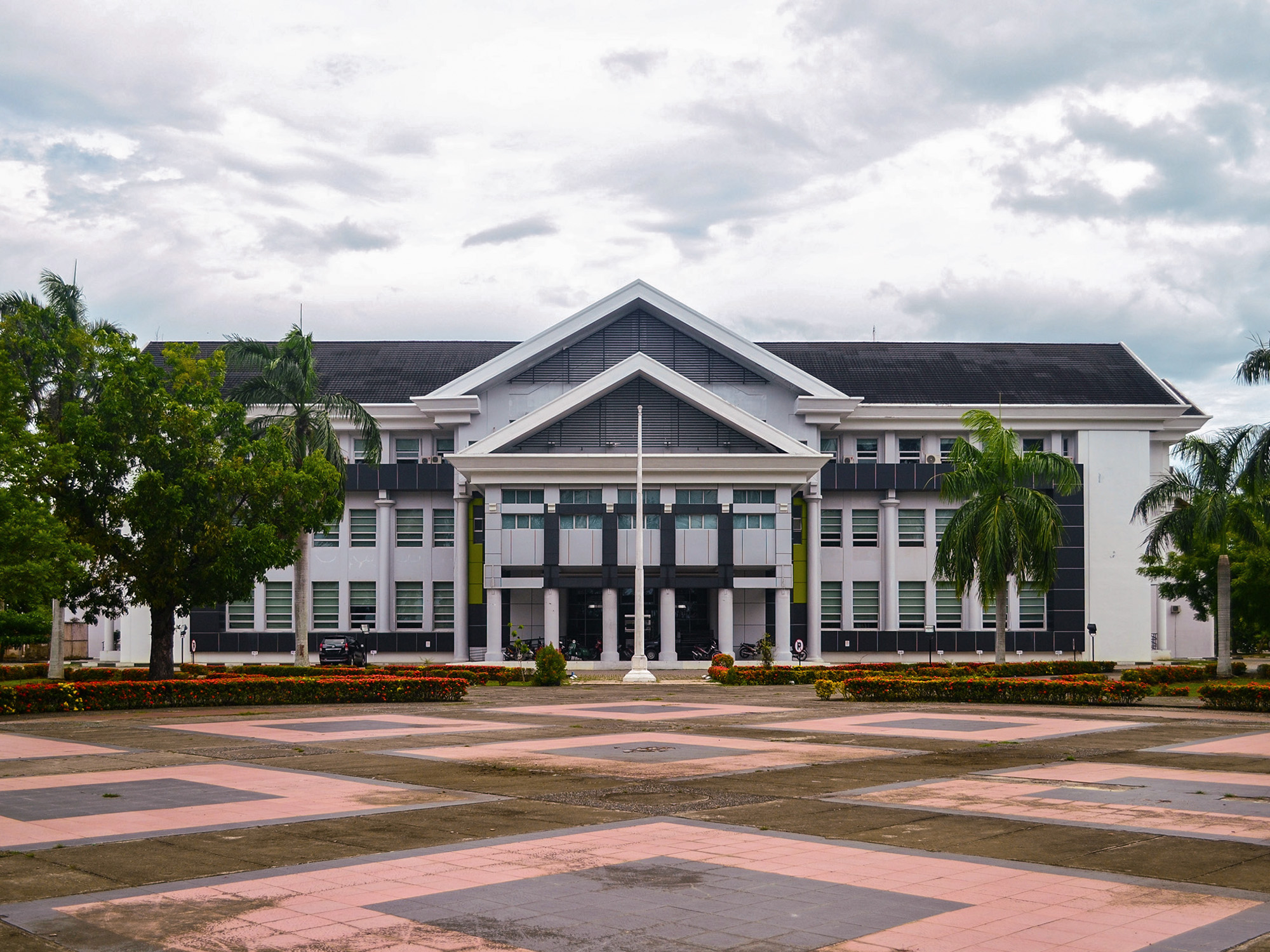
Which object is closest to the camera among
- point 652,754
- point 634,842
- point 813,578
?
point 634,842

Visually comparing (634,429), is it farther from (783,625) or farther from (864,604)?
(864,604)

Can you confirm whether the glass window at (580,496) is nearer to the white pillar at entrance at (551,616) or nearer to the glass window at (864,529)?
the white pillar at entrance at (551,616)

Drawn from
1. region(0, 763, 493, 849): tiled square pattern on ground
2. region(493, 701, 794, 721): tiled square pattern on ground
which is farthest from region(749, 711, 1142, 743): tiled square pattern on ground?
region(0, 763, 493, 849): tiled square pattern on ground

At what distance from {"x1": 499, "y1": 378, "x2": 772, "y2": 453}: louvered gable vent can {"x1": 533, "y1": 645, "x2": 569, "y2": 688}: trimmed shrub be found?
578 inches

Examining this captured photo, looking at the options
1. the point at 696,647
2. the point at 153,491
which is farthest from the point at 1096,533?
the point at 153,491

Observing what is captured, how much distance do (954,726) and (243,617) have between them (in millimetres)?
39723

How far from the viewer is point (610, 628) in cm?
5041

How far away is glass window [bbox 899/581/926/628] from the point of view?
5691 cm

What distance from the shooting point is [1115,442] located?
57438 mm

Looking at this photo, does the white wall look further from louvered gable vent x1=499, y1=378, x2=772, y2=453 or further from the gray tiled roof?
louvered gable vent x1=499, y1=378, x2=772, y2=453

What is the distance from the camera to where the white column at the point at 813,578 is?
54.0m

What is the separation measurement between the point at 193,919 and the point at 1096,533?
54.3 metres

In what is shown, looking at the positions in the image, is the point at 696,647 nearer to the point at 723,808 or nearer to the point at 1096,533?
the point at 1096,533

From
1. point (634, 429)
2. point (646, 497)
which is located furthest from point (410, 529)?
point (646, 497)
